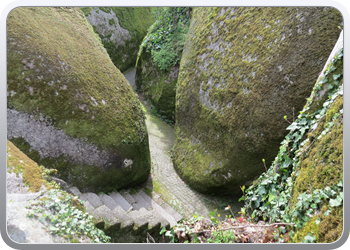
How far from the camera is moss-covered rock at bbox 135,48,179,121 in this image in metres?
10.9

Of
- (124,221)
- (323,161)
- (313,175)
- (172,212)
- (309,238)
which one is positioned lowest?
(172,212)

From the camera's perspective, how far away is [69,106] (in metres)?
4.38

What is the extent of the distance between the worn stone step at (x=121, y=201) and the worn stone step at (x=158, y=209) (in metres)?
0.79

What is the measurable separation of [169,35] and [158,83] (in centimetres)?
269

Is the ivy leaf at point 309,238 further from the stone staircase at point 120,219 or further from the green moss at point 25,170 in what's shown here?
the green moss at point 25,170

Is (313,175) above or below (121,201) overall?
above

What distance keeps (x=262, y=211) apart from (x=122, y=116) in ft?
12.8

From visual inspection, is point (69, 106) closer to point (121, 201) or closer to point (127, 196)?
point (121, 201)

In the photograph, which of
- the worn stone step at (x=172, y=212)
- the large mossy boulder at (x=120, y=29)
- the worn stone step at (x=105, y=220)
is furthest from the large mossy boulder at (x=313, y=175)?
the large mossy boulder at (x=120, y=29)

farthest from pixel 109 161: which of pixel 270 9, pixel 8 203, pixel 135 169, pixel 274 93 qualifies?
pixel 270 9

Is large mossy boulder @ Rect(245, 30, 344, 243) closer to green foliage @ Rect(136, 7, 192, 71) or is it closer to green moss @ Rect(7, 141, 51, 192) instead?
green moss @ Rect(7, 141, 51, 192)

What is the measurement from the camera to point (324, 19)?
389 cm

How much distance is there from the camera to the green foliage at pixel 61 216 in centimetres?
230

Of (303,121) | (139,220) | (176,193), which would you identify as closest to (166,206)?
(176,193)
